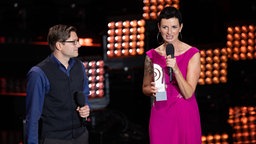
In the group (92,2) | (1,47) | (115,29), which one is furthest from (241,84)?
(1,47)

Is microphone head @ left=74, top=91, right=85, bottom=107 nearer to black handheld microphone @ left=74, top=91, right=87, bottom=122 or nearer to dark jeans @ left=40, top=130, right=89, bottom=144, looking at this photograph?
black handheld microphone @ left=74, top=91, right=87, bottom=122

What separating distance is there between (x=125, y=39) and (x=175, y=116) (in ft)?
9.49

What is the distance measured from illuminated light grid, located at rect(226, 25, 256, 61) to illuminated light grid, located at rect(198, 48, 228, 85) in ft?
0.85

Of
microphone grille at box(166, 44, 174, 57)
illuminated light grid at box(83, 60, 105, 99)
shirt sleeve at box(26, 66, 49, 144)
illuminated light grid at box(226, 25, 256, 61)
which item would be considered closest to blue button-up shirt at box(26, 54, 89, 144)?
shirt sleeve at box(26, 66, 49, 144)

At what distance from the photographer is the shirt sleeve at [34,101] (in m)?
3.51

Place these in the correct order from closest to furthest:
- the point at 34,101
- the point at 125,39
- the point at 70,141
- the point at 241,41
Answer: the point at 34,101, the point at 70,141, the point at 125,39, the point at 241,41

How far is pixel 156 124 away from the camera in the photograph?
3588mm

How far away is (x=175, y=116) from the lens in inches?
140

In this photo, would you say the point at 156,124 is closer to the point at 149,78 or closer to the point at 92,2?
the point at 149,78

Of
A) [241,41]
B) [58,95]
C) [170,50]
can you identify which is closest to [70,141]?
[58,95]

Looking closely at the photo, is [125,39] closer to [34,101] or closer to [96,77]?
[96,77]

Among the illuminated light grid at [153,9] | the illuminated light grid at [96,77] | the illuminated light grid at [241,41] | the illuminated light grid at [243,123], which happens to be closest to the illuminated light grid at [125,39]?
the illuminated light grid at [153,9]

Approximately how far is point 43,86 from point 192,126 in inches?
35.5

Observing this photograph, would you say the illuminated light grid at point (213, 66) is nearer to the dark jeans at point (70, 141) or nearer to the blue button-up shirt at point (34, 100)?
the dark jeans at point (70, 141)
